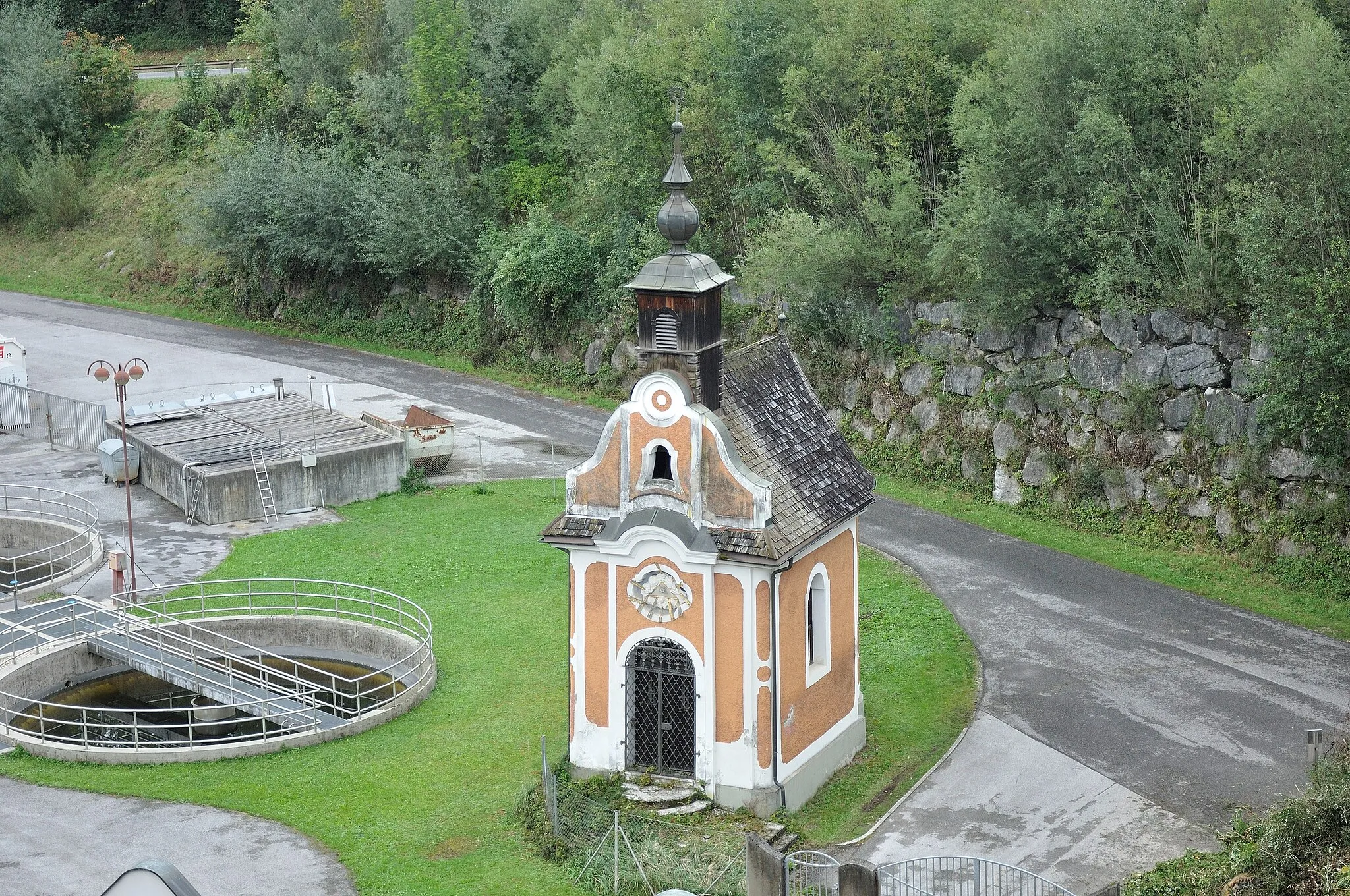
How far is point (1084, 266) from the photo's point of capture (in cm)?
3981

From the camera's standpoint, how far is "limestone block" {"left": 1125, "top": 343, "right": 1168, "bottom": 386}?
3756 centimetres

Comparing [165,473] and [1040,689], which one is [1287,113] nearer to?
[1040,689]

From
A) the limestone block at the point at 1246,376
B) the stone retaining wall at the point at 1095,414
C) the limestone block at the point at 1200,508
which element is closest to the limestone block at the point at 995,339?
the stone retaining wall at the point at 1095,414

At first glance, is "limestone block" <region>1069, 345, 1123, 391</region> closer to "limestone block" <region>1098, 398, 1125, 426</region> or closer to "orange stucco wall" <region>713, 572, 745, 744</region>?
"limestone block" <region>1098, 398, 1125, 426</region>

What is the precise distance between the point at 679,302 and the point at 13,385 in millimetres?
32633

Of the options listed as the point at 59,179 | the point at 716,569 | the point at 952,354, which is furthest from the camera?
the point at 59,179

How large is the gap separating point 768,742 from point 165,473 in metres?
23.9

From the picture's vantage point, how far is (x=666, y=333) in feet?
82.6

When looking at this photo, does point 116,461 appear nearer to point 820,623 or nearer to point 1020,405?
point 1020,405

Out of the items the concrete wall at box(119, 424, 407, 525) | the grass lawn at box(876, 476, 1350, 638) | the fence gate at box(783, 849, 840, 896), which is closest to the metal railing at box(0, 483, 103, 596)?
the concrete wall at box(119, 424, 407, 525)

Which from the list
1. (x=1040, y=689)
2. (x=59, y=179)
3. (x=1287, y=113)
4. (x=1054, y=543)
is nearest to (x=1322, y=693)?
(x=1040, y=689)

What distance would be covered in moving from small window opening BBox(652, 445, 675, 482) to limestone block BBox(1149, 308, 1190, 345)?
16.7m

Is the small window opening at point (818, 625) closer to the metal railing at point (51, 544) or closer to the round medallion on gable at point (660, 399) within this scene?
the round medallion on gable at point (660, 399)

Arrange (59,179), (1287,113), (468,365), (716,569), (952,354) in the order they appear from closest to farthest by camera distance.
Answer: (716,569) < (1287,113) < (952,354) < (468,365) < (59,179)
